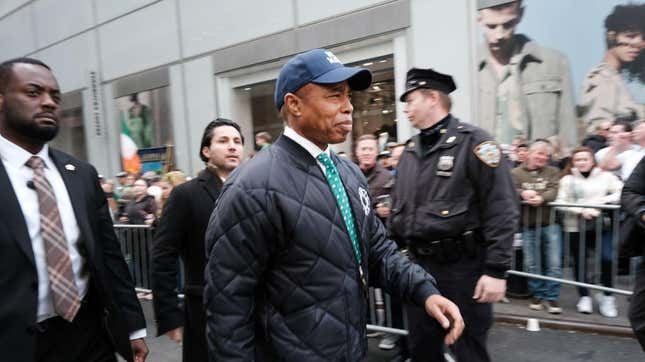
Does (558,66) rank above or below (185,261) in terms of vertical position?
above

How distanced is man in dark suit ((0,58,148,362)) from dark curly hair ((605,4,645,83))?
7100 mm

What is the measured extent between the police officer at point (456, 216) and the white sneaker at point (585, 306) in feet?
8.94

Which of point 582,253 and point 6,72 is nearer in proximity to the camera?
point 6,72

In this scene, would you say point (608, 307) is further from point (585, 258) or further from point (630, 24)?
point (630, 24)

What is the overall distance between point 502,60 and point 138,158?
10.2m

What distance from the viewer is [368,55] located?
9492mm

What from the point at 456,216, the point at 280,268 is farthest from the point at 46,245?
the point at 456,216

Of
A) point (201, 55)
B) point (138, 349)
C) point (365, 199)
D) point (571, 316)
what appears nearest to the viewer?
point (365, 199)

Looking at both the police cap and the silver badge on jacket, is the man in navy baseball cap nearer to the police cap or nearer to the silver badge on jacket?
the silver badge on jacket

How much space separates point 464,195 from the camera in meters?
2.99

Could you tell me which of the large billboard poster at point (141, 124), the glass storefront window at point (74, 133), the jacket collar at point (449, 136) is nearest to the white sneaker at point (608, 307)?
Result: the jacket collar at point (449, 136)

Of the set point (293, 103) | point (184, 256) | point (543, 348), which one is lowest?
point (543, 348)

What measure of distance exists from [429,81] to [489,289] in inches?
50.4

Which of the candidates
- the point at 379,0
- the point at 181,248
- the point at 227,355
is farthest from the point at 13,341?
the point at 379,0
